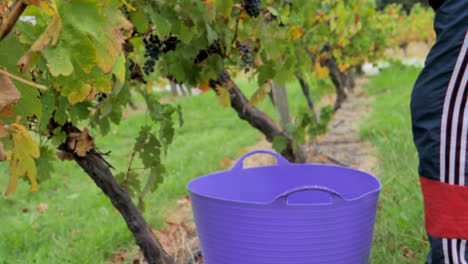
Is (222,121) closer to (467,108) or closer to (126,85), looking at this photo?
(126,85)

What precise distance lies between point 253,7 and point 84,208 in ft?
6.58

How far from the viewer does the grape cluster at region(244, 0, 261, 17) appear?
2002 mm

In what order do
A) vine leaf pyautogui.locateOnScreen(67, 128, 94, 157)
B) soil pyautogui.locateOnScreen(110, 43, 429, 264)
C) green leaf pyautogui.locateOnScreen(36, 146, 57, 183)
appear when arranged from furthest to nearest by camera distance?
1. soil pyautogui.locateOnScreen(110, 43, 429, 264)
2. green leaf pyautogui.locateOnScreen(36, 146, 57, 183)
3. vine leaf pyautogui.locateOnScreen(67, 128, 94, 157)

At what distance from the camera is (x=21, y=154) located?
0.74 m

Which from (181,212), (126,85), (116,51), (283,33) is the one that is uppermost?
(116,51)

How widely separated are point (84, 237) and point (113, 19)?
7.14 feet

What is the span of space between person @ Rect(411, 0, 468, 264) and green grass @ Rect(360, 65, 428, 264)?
0.68 meters

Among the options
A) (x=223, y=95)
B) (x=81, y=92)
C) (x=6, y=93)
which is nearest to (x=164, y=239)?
(x=223, y=95)

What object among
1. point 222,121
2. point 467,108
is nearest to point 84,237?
point 467,108

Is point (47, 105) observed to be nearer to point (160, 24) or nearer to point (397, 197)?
point (160, 24)

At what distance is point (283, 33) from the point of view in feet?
7.04

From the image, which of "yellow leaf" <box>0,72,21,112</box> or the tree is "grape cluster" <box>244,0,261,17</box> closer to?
the tree

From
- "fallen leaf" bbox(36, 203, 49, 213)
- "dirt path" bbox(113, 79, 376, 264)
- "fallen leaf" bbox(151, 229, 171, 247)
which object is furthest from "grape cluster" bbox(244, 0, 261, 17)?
"fallen leaf" bbox(36, 203, 49, 213)

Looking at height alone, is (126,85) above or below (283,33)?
below
